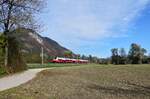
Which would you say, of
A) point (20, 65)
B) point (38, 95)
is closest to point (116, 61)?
point (20, 65)

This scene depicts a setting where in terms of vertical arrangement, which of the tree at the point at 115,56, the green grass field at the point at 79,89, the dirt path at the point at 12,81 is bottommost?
the green grass field at the point at 79,89

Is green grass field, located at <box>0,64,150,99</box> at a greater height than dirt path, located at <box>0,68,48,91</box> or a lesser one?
lesser

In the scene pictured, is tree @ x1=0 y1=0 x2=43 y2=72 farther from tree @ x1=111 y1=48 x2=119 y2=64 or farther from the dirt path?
tree @ x1=111 y1=48 x2=119 y2=64

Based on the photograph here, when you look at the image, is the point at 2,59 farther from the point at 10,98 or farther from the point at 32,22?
the point at 10,98

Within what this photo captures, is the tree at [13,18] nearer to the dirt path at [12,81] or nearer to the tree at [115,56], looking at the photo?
the dirt path at [12,81]

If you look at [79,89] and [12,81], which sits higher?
[12,81]

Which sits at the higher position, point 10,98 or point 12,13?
point 12,13

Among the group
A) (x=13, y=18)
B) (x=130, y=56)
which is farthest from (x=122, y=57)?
(x=13, y=18)

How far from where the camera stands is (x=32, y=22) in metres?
28.7

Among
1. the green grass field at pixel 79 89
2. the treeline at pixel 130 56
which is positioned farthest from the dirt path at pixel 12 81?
the treeline at pixel 130 56

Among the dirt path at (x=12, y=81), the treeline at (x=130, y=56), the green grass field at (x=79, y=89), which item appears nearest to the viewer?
the green grass field at (x=79, y=89)

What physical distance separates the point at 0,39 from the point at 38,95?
1345 centimetres

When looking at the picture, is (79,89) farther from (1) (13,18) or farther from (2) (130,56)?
(2) (130,56)

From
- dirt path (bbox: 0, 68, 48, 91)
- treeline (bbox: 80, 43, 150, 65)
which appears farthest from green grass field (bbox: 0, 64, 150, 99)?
treeline (bbox: 80, 43, 150, 65)
